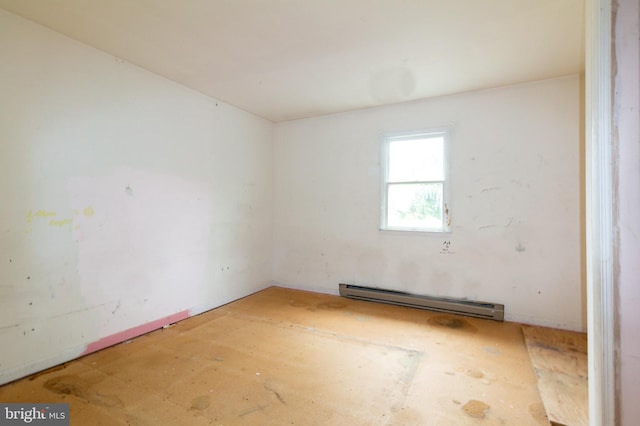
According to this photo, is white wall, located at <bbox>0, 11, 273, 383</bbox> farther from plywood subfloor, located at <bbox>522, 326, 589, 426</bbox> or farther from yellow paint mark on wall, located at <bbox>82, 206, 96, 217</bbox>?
plywood subfloor, located at <bbox>522, 326, 589, 426</bbox>

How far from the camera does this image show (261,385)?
2.06 m

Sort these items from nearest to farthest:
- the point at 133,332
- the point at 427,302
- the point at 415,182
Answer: the point at 133,332
the point at 427,302
the point at 415,182

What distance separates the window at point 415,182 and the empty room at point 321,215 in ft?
0.09

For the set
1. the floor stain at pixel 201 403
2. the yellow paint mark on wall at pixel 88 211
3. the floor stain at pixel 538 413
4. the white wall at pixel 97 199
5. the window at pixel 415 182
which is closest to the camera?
the floor stain at pixel 538 413

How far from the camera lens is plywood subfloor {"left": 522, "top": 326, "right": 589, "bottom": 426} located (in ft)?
5.79

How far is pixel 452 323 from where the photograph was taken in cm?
320

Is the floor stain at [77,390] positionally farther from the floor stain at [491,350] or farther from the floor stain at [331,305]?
the floor stain at [491,350]

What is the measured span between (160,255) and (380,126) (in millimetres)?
3070

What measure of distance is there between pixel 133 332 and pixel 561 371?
3.67 m

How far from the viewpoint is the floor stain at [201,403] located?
183cm

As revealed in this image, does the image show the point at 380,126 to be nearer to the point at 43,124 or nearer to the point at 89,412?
the point at 43,124

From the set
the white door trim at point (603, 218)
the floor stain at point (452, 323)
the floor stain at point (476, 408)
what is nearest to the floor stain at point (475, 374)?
the floor stain at point (476, 408)

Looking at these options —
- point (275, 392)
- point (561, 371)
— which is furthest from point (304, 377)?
point (561, 371)

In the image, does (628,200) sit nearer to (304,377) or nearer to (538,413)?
(538,413)
